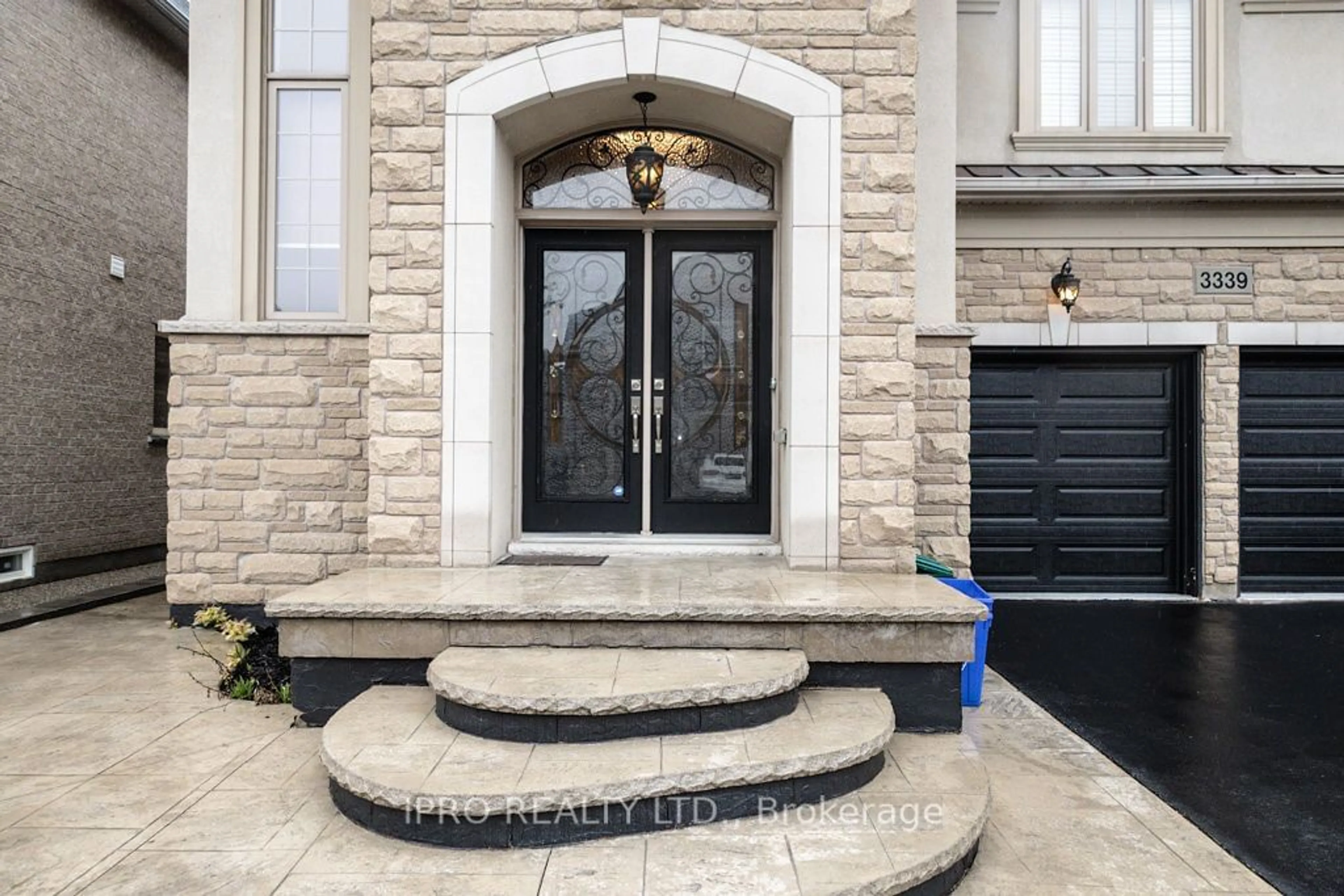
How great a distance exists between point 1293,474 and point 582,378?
6.37 metres

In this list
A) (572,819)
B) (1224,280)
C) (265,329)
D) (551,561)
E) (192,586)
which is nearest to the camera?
(572,819)

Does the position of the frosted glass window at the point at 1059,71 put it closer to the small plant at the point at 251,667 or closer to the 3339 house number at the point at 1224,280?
the 3339 house number at the point at 1224,280

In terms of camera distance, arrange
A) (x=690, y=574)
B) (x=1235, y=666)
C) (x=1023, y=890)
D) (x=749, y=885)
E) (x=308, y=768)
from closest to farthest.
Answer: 1. (x=749, y=885)
2. (x=1023, y=890)
3. (x=308, y=768)
4. (x=690, y=574)
5. (x=1235, y=666)

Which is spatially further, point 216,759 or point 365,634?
point 365,634

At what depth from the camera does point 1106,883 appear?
107 inches

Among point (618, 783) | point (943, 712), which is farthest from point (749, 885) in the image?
point (943, 712)

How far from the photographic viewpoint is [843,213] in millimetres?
4898

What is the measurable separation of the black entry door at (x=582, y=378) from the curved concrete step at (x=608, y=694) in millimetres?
2033

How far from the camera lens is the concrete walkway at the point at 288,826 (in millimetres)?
2590

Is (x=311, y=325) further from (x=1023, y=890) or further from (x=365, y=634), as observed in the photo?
(x=1023, y=890)

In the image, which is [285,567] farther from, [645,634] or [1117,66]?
[1117,66]

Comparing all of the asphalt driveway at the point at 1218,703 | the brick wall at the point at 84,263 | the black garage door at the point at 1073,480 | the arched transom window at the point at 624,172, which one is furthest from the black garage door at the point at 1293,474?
the brick wall at the point at 84,263

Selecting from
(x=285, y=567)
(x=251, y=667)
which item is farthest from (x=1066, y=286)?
(x=251, y=667)

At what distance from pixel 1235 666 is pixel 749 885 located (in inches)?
171
